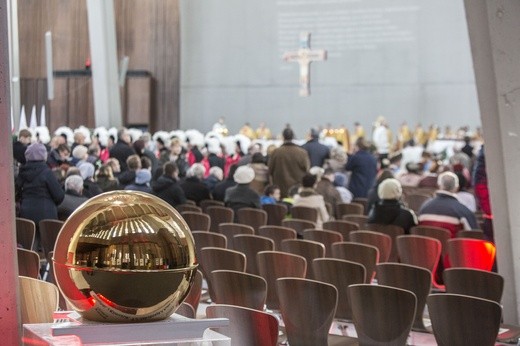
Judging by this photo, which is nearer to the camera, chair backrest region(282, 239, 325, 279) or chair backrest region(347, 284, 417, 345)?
chair backrest region(347, 284, 417, 345)

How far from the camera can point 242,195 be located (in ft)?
35.0

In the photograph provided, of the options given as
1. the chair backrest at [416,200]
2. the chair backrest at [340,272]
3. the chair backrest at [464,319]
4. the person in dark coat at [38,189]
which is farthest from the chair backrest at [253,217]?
the chair backrest at [464,319]

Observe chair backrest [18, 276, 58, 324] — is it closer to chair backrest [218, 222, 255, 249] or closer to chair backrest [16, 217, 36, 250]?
chair backrest [16, 217, 36, 250]

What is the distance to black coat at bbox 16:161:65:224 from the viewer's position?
28.7 feet

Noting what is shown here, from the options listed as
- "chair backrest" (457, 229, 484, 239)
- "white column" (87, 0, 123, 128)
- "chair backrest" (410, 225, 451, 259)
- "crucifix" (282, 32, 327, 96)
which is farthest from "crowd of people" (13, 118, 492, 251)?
"crucifix" (282, 32, 327, 96)

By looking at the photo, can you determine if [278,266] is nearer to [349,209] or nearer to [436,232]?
[436,232]

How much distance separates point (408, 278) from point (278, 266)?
34.2 inches

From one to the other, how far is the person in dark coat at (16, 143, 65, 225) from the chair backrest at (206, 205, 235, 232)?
1.90 m

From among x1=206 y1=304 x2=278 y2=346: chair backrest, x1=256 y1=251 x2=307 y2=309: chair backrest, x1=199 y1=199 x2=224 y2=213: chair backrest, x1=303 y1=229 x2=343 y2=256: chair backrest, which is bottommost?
x1=206 y1=304 x2=278 y2=346: chair backrest

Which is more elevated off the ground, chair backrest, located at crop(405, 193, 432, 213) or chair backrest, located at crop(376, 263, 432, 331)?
chair backrest, located at crop(405, 193, 432, 213)

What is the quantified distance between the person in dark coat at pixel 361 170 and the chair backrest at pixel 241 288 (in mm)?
8844

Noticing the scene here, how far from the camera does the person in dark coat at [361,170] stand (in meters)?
14.1

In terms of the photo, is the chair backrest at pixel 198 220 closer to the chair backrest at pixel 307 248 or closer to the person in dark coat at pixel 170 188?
the person in dark coat at pixel 170 188

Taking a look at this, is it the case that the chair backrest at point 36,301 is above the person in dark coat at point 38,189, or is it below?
below
